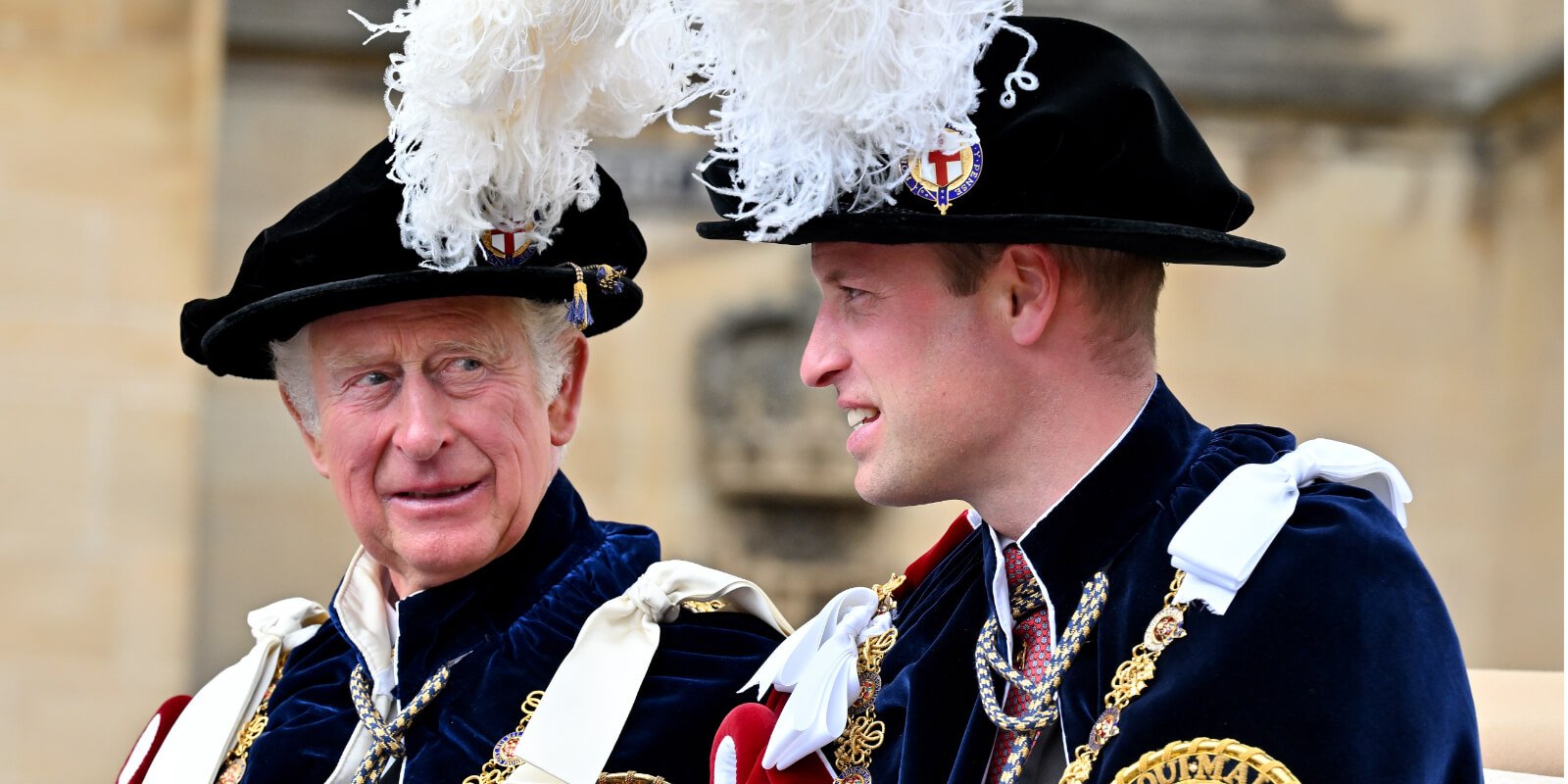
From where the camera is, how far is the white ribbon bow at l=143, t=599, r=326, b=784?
128 inches

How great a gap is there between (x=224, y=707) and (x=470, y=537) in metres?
0.70

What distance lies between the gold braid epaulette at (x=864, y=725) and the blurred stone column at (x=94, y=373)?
3.94 m

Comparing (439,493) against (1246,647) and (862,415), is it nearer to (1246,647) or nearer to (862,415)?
(862,415)

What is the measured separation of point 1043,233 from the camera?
2.25 m

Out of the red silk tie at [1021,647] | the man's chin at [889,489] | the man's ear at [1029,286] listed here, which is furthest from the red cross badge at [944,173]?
the red silk tie at [1021,647]

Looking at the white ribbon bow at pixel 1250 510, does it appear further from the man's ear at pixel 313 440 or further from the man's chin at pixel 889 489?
the man's ear at pixel 313 440

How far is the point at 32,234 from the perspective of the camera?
19.5 feet

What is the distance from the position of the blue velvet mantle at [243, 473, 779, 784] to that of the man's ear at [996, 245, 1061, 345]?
0.94 meters

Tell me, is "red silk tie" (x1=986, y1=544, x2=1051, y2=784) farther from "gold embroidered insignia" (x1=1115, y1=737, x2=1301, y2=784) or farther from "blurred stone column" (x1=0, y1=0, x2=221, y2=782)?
"blurred stone column" (x1=0, y1=0, x2=221, y2=782)

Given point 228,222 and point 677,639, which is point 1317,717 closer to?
point 677,639

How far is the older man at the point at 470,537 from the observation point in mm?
2932

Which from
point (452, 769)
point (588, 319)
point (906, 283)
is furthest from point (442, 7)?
point (452, 769)

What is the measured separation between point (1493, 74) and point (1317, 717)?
5.26 m

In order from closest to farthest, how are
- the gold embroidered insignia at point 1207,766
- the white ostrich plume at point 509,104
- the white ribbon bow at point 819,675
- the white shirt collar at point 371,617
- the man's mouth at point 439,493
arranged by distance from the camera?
the gold embroidered insignia at point 1207,766
the white ribbon bow at point 819,675
the white ostrich plume at point 509,104
the man's mouth at point 439,493
the white shirt collar at point 371,617
